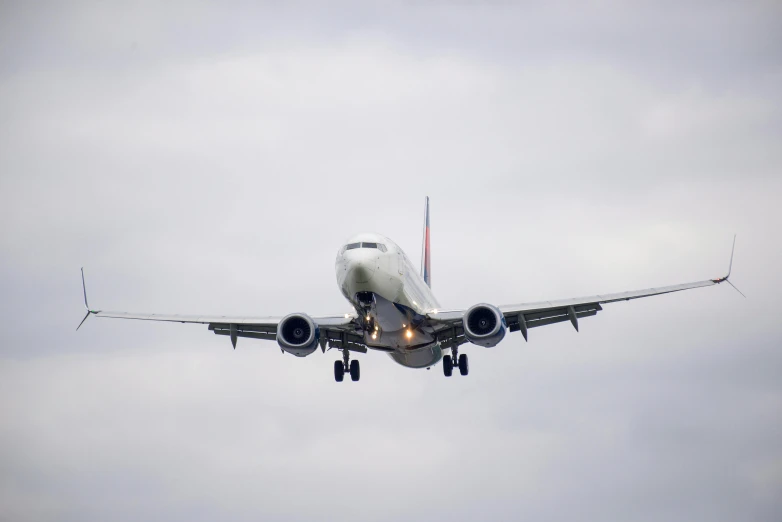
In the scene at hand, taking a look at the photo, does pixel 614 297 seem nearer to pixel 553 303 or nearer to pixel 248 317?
pixel 553 303

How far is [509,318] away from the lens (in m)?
45.5

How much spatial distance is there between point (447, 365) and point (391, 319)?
697cm

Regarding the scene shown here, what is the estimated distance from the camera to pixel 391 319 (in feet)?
140

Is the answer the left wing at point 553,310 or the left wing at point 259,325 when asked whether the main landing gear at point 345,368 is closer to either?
the left wing at point 259,325

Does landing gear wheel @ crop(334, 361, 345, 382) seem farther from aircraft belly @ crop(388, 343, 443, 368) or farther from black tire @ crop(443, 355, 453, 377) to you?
black tire @ crop(443, 355, 453, 377)

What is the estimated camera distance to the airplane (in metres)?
40.8

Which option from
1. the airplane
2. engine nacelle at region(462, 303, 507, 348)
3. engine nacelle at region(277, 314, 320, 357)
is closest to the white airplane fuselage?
the airplane

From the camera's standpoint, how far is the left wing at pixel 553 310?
43.8 m

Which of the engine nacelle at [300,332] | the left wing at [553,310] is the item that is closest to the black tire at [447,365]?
the left wing at [553,310]

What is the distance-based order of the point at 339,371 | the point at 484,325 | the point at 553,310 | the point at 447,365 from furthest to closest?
the point at 447,365 < the point at 339,371 < the point at 553,310 < the point at 484,325

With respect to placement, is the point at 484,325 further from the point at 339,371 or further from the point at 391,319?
the point at 339,371

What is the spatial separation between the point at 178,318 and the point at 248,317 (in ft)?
10.1

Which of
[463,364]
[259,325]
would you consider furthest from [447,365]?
[259,325]

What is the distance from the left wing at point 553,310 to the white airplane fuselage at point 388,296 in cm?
105
